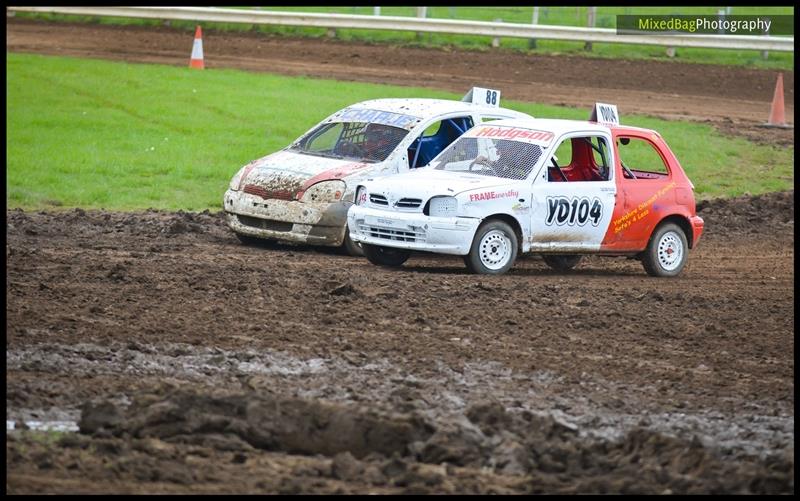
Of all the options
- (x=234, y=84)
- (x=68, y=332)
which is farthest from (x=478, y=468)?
(x=234, y=84)

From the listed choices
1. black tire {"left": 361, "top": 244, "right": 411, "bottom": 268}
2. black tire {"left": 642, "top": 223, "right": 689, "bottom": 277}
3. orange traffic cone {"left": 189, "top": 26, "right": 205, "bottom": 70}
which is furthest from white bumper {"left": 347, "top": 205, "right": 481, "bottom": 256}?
orange traffic cone {"left": 189, "top": 26, "right": 205, "bottom": 70}

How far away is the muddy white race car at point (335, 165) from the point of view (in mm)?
15406

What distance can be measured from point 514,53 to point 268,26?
6.84m

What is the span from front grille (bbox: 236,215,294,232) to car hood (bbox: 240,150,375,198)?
33 cm

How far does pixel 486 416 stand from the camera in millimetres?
8406

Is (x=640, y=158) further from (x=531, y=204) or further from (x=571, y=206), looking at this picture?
(x=531, y=204)

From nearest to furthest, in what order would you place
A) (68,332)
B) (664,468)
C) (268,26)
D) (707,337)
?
(664,468) → (68,332) → (707,337) → (268,26)

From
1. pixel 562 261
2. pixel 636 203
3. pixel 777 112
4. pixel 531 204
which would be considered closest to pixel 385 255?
pixel 531 204

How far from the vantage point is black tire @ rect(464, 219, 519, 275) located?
47.0 ft

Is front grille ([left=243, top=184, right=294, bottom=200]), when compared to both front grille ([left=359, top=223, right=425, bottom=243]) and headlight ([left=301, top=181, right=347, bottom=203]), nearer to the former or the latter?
headlight ([left=301, top=181, right=347, bottom=203])

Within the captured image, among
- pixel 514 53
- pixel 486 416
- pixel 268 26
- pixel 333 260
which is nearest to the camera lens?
pixel 486 416

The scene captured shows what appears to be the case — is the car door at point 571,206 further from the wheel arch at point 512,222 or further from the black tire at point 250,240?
the black tire at point 250,240

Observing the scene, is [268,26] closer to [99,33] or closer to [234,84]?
[99,33]

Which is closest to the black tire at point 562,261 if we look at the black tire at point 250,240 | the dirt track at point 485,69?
the black tire at point 250,240
